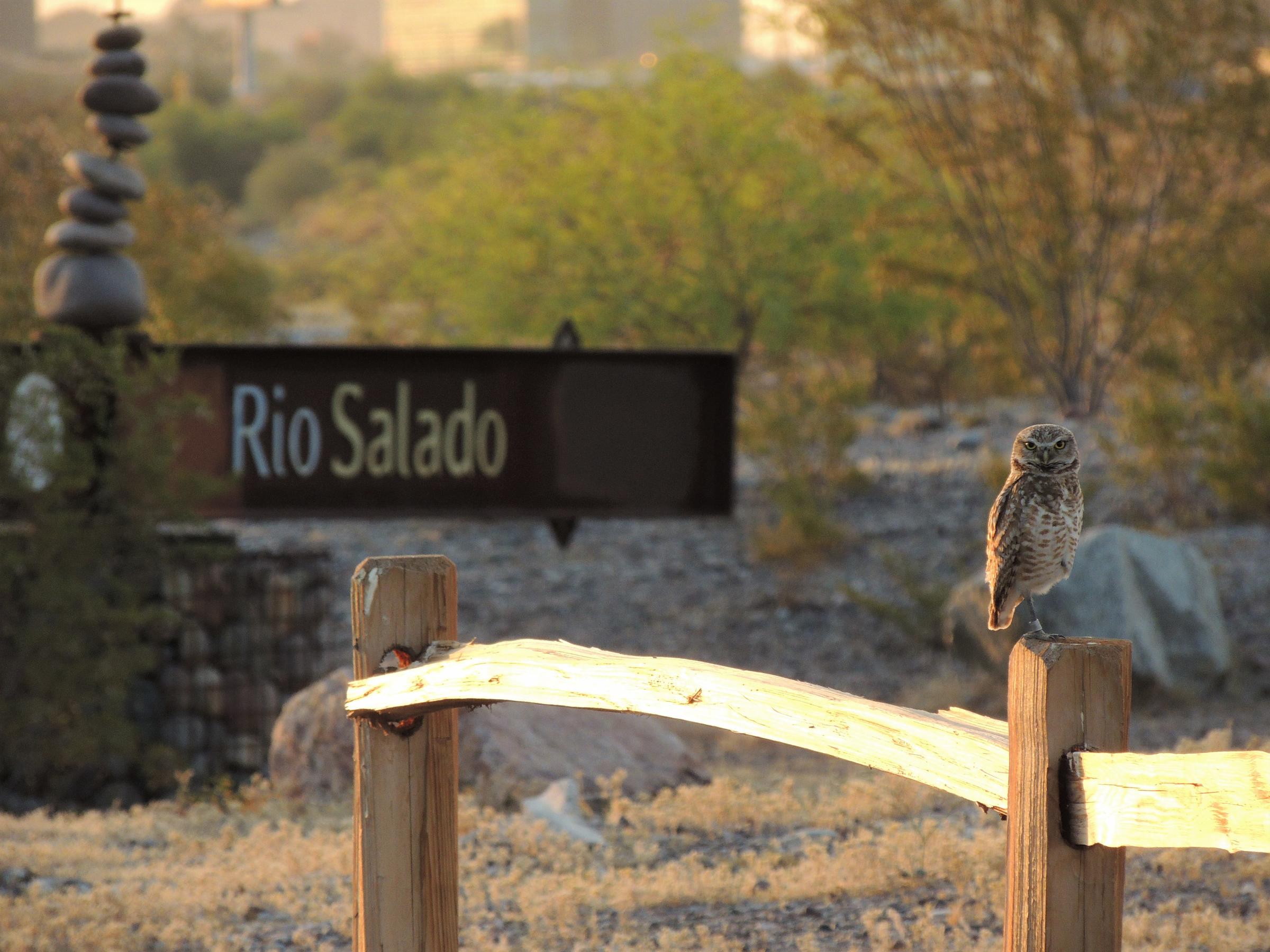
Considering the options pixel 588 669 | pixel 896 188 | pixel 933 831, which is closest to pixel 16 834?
pixel 933 831

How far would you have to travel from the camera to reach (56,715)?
7.12m

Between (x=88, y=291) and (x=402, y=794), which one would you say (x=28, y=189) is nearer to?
(x=88, y=291)

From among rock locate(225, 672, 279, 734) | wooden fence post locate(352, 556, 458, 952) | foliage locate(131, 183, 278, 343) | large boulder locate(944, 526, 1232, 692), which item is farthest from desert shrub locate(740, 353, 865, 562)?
wooden fence post locate(352, 556, 458, 952)

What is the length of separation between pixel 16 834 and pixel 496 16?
16112 cm

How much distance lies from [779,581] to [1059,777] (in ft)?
33.5

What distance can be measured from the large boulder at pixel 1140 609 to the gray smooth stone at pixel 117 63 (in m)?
5.74

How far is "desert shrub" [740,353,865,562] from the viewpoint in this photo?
1270cm

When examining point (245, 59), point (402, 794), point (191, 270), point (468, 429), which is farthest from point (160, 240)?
point (245, 59)

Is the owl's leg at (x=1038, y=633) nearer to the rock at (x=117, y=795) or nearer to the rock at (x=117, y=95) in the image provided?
the rock at (x=117, y=95)

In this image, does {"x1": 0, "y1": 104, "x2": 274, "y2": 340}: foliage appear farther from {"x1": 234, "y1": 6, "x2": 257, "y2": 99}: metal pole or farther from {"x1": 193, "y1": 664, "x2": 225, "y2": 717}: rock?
{"x1": 234, "y1": 6, "x2": 257, "y2": 99}: metal pole

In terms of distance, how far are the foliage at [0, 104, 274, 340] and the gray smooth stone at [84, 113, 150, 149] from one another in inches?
327

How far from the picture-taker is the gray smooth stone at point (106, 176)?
697cm

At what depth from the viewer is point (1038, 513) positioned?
299 centimetres

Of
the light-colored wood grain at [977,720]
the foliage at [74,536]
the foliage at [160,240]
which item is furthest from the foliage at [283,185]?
the light-colored wood grain at [977,720]
